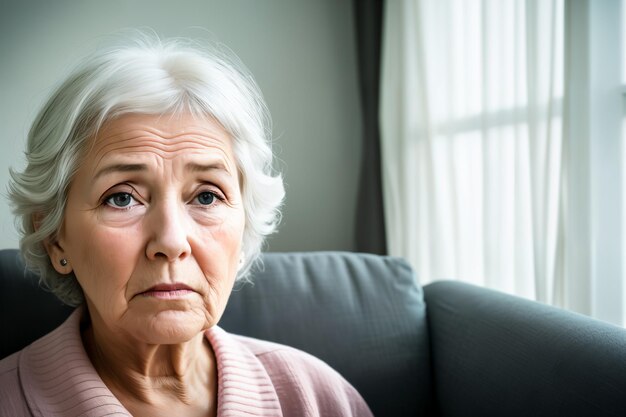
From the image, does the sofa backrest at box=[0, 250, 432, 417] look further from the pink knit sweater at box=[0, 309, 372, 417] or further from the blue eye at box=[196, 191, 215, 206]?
the blue eye at box=[196, 191, 215, 206]

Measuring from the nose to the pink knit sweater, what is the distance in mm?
290

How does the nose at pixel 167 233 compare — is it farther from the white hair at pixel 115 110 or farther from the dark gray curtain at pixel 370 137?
the dark gray curtain at pixel 370 137

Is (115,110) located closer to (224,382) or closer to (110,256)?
(110,256)

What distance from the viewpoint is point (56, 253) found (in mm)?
1147

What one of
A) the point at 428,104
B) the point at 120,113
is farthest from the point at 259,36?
the point at 120,113

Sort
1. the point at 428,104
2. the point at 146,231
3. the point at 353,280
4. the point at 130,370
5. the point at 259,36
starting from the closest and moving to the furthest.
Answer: the point at 146,231 → the point at 130,370 → the point at 353,280 → the point at 428,104 → the point at 259,36

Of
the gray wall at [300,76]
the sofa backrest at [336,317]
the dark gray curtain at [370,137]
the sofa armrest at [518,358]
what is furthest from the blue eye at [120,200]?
the dark gray curtain at [370,137]

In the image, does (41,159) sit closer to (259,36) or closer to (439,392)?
(439,392)

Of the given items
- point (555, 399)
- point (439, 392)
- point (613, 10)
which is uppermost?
point (613, 10)

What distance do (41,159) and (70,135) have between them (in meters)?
0.08

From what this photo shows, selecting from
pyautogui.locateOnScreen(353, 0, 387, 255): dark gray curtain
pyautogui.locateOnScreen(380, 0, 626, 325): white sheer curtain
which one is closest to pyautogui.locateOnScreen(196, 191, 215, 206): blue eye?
pyautogui.locateOnScreen(380, 0, 626, 325): white sheer curtain

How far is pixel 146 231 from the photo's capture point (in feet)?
3.40

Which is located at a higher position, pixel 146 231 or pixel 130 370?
pixel 146 231

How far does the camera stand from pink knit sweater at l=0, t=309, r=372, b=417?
1077 millimetres
